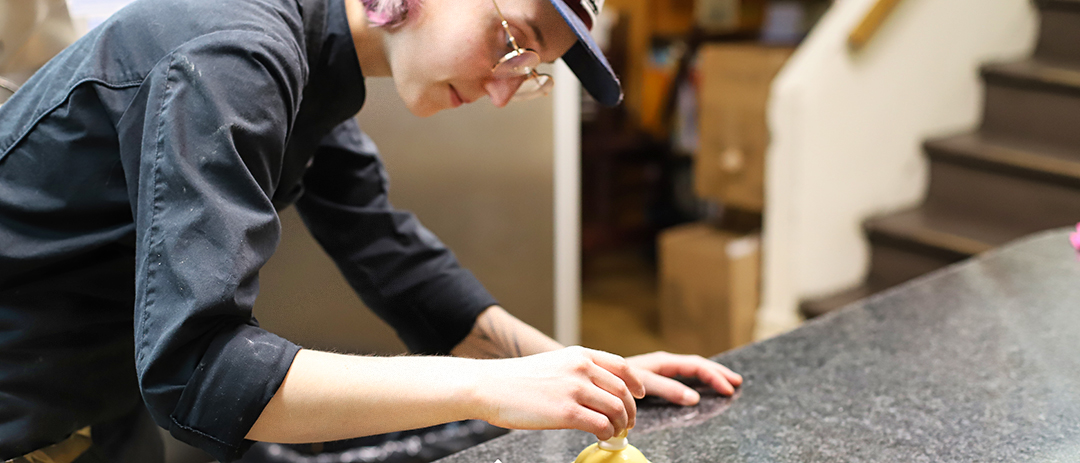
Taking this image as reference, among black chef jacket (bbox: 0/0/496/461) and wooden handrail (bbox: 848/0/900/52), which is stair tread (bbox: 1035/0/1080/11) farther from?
black chef jacket (bbox: 0/0/496/461)

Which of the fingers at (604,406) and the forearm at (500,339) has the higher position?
the fingers at (604,406)

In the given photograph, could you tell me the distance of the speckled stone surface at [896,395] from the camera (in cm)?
83

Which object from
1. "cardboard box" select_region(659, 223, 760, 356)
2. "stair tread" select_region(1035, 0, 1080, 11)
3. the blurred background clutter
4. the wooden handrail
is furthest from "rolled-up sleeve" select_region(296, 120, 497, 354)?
"stair tread" select_region(1035, 0, 1080, 11)

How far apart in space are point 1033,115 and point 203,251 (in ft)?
8.03

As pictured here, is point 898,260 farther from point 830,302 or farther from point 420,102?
point 420,102

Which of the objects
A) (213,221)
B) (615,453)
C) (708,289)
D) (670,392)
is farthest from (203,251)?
(708,289)

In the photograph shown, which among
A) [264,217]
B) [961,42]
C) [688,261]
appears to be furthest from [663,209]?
[264,217]

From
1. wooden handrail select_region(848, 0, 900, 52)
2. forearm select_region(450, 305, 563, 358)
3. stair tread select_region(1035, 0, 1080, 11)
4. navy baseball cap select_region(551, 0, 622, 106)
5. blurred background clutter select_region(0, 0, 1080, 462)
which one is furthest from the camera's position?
stair tread select_region(1035, 0, 1080, 11)

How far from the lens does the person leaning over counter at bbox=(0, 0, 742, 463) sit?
0.59 metres

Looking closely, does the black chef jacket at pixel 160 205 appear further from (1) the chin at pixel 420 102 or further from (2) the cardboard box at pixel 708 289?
(2) the cardboard box at pixel 708 289

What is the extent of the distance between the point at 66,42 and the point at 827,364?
1.01 m

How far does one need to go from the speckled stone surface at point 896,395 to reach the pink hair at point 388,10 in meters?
0.42

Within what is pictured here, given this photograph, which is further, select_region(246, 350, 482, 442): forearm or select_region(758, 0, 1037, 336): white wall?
select_region(758, 0, 1037, 336): white wall

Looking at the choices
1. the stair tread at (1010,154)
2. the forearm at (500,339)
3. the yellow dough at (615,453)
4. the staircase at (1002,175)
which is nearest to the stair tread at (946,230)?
the staircase at (1002,175)
